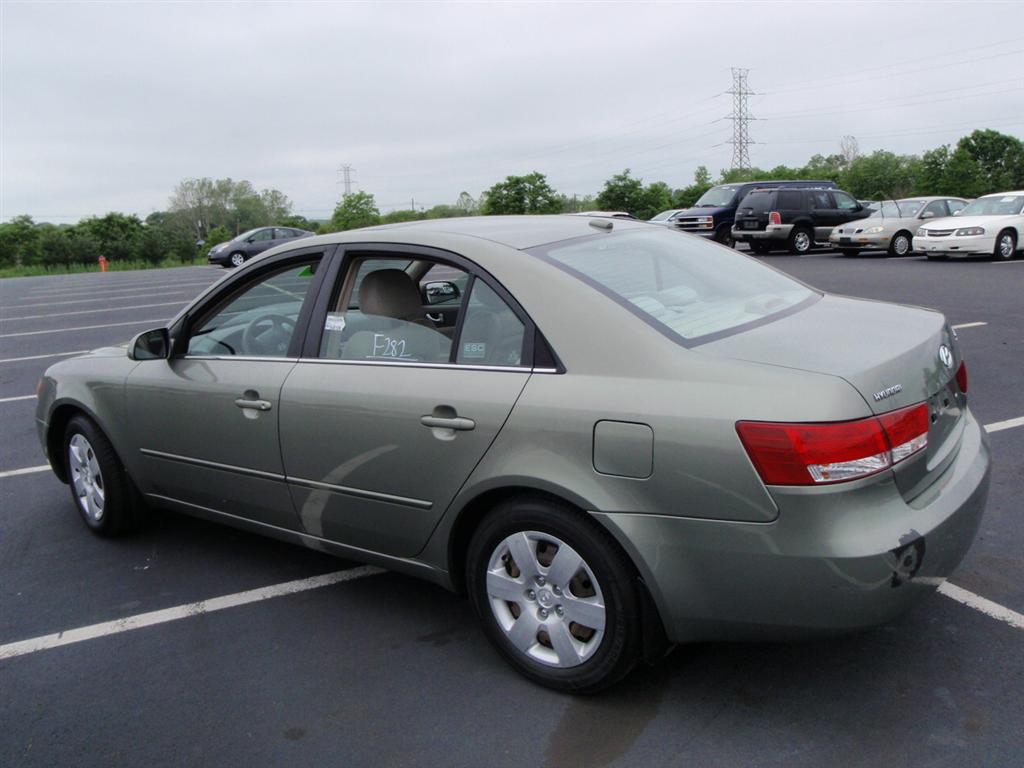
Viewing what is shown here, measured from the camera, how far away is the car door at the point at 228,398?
→ 3.78m

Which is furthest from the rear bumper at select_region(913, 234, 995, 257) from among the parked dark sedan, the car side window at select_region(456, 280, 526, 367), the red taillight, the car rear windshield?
the parked dark sedan

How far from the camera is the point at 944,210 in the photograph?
834 inches

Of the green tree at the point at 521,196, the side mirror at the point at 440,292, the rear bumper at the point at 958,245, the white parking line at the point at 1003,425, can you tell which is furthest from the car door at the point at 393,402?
the green tree at the point at 521,196

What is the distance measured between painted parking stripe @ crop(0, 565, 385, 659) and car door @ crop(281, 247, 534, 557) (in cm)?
51

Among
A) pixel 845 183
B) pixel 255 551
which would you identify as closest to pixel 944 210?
pixel 255 551

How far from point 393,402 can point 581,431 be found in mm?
829

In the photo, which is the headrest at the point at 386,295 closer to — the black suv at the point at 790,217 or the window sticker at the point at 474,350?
the window sticker at the point at 474,350

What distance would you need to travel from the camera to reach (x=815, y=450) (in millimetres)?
2486

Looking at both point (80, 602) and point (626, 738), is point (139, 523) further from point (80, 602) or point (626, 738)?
point (626, 738)

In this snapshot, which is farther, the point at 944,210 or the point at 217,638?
the point at 944,210

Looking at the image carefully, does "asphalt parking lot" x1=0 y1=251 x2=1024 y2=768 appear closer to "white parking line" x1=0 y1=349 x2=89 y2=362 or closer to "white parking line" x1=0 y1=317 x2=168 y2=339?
"white parking line" x1=0 y1=349 x2=89 y2=362

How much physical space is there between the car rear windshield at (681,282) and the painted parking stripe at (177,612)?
6.11 feet

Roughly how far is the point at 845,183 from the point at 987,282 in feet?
144

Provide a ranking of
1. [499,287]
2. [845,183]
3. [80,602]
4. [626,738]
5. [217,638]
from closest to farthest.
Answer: [626,738]
[499,287]
[217,638]
[80,602]
[845,183]
